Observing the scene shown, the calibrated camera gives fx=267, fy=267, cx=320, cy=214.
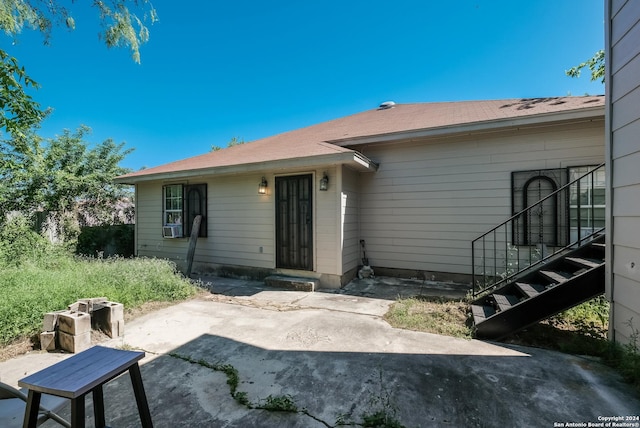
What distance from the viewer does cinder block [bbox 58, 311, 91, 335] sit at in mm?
2648

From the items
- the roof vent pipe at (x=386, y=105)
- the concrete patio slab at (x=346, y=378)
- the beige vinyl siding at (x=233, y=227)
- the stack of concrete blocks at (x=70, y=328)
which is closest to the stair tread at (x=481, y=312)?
the concrete patio slab at (x=346, y=378)

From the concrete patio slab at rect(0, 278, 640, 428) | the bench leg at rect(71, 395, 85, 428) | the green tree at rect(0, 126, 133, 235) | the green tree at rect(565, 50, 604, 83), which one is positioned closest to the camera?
the bench leg at rect(71, 395, 85, 428)

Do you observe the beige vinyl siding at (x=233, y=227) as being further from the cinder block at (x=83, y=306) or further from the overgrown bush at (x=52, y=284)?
the cinder block at (x=83, y=306)

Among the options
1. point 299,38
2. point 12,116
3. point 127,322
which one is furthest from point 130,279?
point 299,38

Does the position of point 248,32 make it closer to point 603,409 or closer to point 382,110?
point 382,110

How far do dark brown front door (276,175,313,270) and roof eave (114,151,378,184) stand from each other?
1.55 feet

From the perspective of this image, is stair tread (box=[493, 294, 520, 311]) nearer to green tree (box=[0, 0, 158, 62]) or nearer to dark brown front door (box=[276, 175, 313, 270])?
dark brown front door (box=[276, 175, 313, 270])

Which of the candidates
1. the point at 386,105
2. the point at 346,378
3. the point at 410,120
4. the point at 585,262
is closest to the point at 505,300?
the point at 585,262

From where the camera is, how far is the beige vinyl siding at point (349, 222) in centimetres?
517

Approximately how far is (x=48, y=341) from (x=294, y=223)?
376 cm

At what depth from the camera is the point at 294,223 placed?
5.54 metres

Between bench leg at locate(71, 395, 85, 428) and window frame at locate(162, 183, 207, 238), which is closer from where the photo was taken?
bench leg at locate(71, 395, 85, 428)

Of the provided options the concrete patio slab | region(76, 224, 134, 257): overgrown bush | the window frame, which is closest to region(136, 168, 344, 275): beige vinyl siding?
the window frame

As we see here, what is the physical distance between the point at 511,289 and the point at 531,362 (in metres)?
1.31
